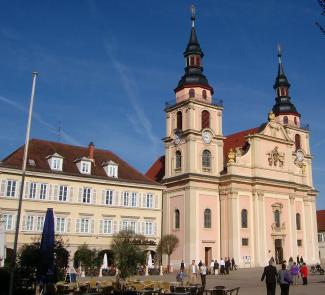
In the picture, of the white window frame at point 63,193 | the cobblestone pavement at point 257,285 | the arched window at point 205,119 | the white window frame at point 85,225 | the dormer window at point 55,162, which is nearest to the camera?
the cobblestone pavement at point 257,285

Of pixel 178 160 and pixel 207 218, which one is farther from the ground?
Result: pixel 178 160

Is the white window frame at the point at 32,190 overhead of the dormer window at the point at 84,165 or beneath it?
beneath

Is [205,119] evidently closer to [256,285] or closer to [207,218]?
[207,218]

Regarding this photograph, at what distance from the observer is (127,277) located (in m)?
25.7

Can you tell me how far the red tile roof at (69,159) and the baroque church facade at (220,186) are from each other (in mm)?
5137

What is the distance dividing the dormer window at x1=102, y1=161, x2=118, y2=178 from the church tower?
24.7 feet

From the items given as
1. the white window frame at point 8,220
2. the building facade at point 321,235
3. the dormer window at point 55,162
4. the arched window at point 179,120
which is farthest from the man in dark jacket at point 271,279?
the building facade at point 321,235

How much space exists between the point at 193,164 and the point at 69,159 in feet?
43.7

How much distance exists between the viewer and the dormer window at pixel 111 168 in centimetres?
4819

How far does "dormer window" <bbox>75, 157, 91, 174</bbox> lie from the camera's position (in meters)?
46.3

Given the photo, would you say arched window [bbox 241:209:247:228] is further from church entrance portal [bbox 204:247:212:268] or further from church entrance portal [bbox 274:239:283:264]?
church entrance portal [bbox 274:239:283:264]

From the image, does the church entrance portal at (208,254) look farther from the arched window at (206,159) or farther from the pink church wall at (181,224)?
the arched window at (206,159)

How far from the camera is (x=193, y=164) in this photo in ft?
169

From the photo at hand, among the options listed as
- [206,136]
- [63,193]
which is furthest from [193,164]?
[63,193]
